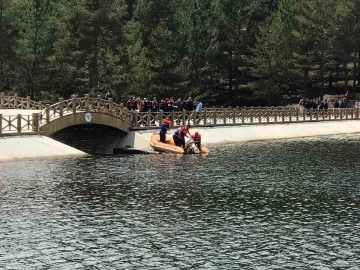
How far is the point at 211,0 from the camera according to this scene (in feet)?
343

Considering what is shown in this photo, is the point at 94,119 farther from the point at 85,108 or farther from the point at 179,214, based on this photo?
the point at 179,214

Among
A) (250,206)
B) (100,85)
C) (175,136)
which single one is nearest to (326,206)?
(250,206)

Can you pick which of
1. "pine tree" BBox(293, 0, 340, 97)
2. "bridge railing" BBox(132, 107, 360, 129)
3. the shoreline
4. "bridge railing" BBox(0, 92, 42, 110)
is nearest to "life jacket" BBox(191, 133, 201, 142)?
"bridge railing" BBox(132, 107, 360, 129)

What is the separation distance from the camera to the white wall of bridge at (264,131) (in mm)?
59125

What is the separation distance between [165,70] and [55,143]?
142 ft

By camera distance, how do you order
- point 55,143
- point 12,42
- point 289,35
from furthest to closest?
point 289,35
point 12,42
point 55,143

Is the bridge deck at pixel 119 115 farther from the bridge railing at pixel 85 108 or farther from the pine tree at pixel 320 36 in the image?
the pine tree at pixel 320 36

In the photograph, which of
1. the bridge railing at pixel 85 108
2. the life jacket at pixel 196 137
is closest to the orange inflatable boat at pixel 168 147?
the life jacket at pixel 196 137

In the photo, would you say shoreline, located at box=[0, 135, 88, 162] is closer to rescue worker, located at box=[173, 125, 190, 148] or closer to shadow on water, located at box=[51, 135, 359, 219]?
shadow on water, located at box=[51, 135, 359, 219]

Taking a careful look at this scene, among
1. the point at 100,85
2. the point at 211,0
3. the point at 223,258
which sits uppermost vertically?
the point at 211,0

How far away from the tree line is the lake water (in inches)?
1713

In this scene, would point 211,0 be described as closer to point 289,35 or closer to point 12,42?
point 289,35

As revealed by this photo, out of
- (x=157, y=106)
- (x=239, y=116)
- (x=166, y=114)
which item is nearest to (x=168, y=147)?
(x=166, y=114)

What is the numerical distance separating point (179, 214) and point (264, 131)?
4234 cm
